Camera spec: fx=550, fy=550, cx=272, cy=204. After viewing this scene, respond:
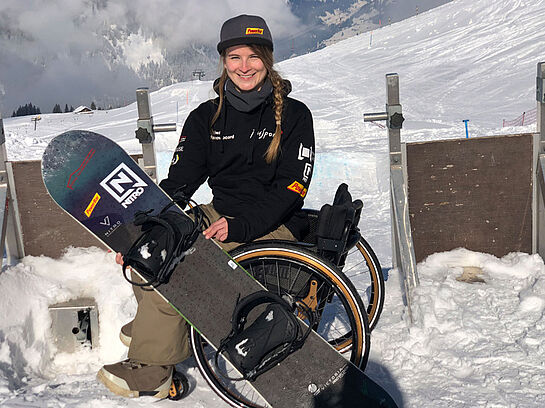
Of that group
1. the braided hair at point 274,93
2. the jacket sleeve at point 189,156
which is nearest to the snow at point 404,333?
the braided hair at point 274,93

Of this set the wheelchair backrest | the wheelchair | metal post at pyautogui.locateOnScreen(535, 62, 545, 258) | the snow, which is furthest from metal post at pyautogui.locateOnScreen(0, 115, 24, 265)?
metal post at pyautogui.locateOnScreen(535, 62, 545, 258)

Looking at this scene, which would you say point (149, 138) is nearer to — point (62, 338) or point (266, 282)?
point (62, 338)

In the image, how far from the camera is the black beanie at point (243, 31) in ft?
8.82

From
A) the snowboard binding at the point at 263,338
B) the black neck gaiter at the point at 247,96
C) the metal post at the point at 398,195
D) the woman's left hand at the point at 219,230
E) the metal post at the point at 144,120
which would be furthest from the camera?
the metal post at the point at 144,120

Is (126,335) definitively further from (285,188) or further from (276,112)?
(276,112)

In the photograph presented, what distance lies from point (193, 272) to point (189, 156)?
68 centimetres

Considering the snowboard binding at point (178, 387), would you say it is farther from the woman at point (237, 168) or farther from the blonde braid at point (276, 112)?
the blonde braid at point (276, 112)

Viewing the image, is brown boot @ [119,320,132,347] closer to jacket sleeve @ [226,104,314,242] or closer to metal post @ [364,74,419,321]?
jacket sleeve @ [226,104,314,242]

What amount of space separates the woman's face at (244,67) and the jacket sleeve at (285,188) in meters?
0.28

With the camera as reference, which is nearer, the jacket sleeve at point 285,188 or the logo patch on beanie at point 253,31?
the jacket sleeve at point 285,188

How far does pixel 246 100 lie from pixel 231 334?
116cm

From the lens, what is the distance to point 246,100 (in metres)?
2.79

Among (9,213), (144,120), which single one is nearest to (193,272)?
(144,120)

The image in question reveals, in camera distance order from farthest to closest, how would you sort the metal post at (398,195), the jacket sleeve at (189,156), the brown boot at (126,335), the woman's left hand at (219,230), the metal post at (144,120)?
1. the metal post at (144,120)
2. the metal post at (398,195)
3. the brown boot at (126,335)
4. the jacket sleeve at (189,156)
5. the woman's left hand at (219,230)
